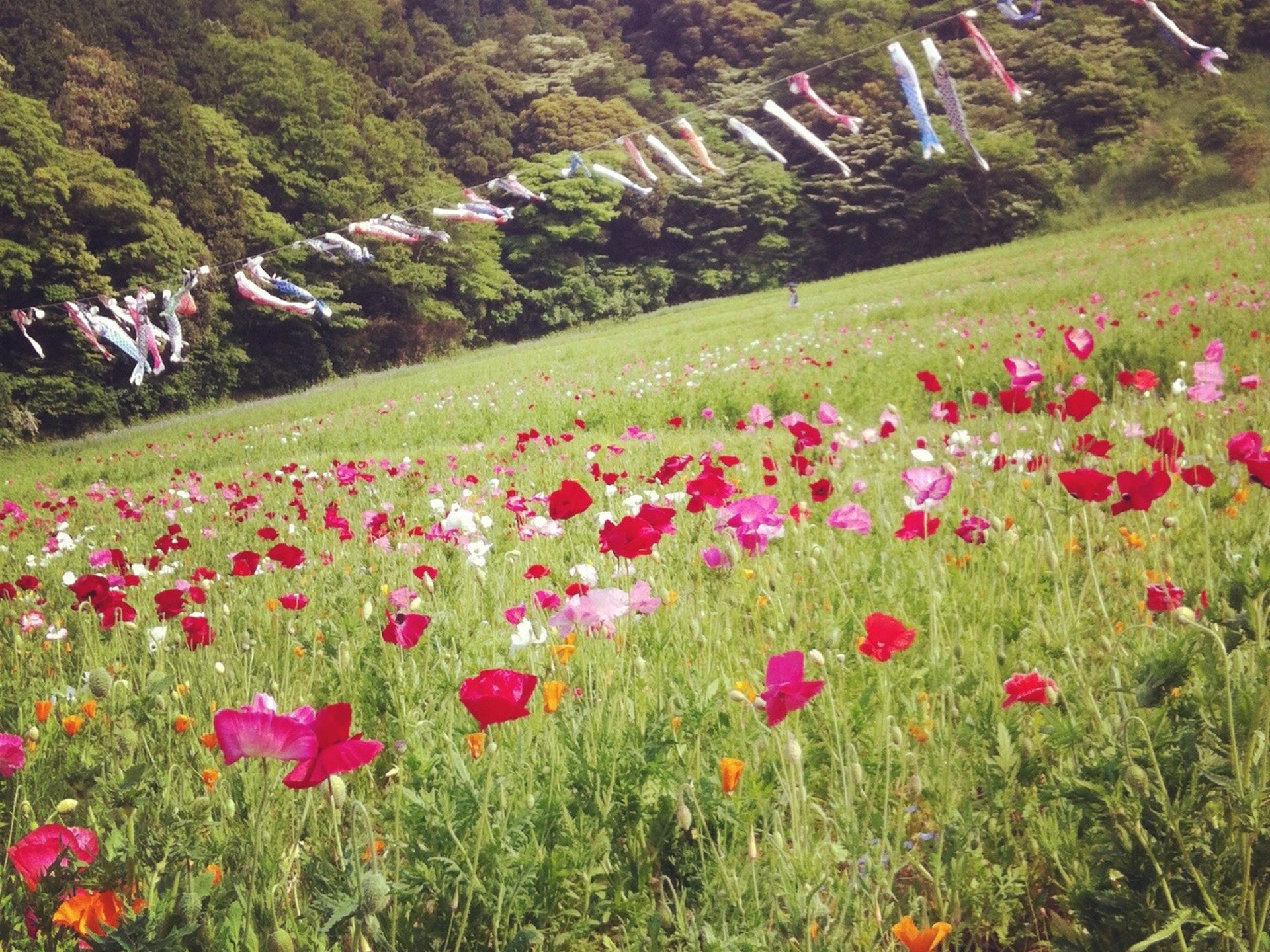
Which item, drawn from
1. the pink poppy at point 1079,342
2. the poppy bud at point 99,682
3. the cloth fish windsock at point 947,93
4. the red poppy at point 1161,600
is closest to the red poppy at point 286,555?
the poppy bud at point 99,682

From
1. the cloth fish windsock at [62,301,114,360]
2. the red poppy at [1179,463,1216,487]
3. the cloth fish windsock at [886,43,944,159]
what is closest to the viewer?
the red poppy at [1179,463,1216,487]

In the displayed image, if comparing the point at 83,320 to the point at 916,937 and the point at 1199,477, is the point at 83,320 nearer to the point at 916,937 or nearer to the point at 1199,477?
the point at 1199,477

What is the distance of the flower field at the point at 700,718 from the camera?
78cm

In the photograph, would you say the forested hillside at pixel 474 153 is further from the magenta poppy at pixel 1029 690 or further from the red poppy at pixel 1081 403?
the magenta poppy at pixel 1029 690

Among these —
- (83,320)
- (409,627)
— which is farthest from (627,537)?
(83,320)

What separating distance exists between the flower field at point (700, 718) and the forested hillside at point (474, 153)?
17.8 m

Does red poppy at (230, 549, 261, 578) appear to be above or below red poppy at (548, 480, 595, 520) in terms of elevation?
below

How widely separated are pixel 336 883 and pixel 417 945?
0.13 meters

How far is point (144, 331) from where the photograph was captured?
1198cm

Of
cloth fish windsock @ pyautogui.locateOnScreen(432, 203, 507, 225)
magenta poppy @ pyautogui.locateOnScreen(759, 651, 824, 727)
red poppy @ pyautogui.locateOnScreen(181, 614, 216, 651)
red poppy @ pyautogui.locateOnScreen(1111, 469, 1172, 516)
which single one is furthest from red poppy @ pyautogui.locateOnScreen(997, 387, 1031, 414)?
cloth fish windsock @ pyautogui.locateOnScreen(432, 203, 507, 225)

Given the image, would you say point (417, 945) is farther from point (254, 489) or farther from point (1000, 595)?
point (254, 489)

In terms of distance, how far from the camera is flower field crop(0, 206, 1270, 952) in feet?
2.57

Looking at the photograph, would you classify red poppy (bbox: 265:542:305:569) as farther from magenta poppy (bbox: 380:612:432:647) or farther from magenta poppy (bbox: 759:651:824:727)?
magenta poppy (bbox: 759:651:824:727)

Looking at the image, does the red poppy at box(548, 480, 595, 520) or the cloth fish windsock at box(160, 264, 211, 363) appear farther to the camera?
the cloth fish windsock at box(160, 264, 211, 363)
